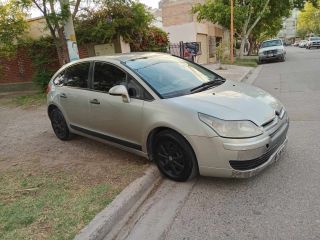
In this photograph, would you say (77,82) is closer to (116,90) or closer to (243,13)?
(116,90)

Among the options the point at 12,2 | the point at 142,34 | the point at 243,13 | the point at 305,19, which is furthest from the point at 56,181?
the point at 305,19

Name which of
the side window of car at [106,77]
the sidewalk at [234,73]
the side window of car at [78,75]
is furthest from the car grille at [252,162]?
the sidewalk at [234,73]

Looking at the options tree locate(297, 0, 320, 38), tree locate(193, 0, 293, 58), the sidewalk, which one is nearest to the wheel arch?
the sidewalk

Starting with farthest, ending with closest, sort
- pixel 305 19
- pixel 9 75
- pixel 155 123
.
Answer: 1. pixel 305 19
2. pixel 9 75
3. pixel 155 123

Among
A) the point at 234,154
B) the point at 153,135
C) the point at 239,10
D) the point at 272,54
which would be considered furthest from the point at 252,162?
the point at 239,10

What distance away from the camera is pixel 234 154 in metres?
4.02

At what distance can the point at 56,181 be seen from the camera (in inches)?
192

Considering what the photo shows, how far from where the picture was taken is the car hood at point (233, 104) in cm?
417

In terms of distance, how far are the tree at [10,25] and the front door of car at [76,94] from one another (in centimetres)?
A: 753

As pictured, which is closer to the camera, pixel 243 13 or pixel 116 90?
pixel 116 90

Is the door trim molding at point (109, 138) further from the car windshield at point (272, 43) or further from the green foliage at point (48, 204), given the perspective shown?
the car windshield at point (272, 43)

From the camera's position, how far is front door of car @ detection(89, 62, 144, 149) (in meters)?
4.91

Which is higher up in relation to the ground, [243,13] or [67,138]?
[243,13]

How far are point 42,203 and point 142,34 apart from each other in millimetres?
11085
